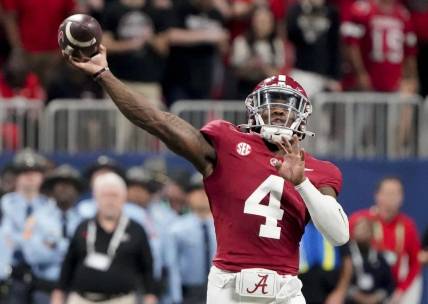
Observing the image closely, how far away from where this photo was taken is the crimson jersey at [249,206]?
28.5 feet

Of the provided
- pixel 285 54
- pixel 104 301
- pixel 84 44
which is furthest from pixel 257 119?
pixel 285 54

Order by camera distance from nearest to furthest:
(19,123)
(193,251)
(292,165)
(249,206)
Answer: (292,165), (249,206), (193,251), (19,123)

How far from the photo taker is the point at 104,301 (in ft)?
43.0

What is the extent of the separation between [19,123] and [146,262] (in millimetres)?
3306

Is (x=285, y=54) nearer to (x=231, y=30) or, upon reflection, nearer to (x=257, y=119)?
(x=231, y=30)

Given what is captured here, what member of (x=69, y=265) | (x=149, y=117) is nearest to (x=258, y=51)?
(x=69, y=265)

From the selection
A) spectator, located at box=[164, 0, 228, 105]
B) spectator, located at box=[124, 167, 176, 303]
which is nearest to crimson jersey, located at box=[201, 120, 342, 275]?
spectator, located at box=[124, 167, 176, 303]

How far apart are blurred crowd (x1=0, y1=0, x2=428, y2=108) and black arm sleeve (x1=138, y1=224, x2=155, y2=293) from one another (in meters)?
3.44

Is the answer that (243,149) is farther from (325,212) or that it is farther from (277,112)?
(325,212)

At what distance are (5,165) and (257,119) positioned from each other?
766 centimetres

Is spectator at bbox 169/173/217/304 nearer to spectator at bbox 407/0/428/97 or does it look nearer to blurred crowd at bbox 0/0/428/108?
blurred crowd at bbox 0/0/428/108

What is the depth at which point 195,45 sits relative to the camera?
1703 centimetres

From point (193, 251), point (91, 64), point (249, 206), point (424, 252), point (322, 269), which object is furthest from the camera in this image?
point (424, 252)

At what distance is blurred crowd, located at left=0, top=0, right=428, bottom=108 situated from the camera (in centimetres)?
1664
